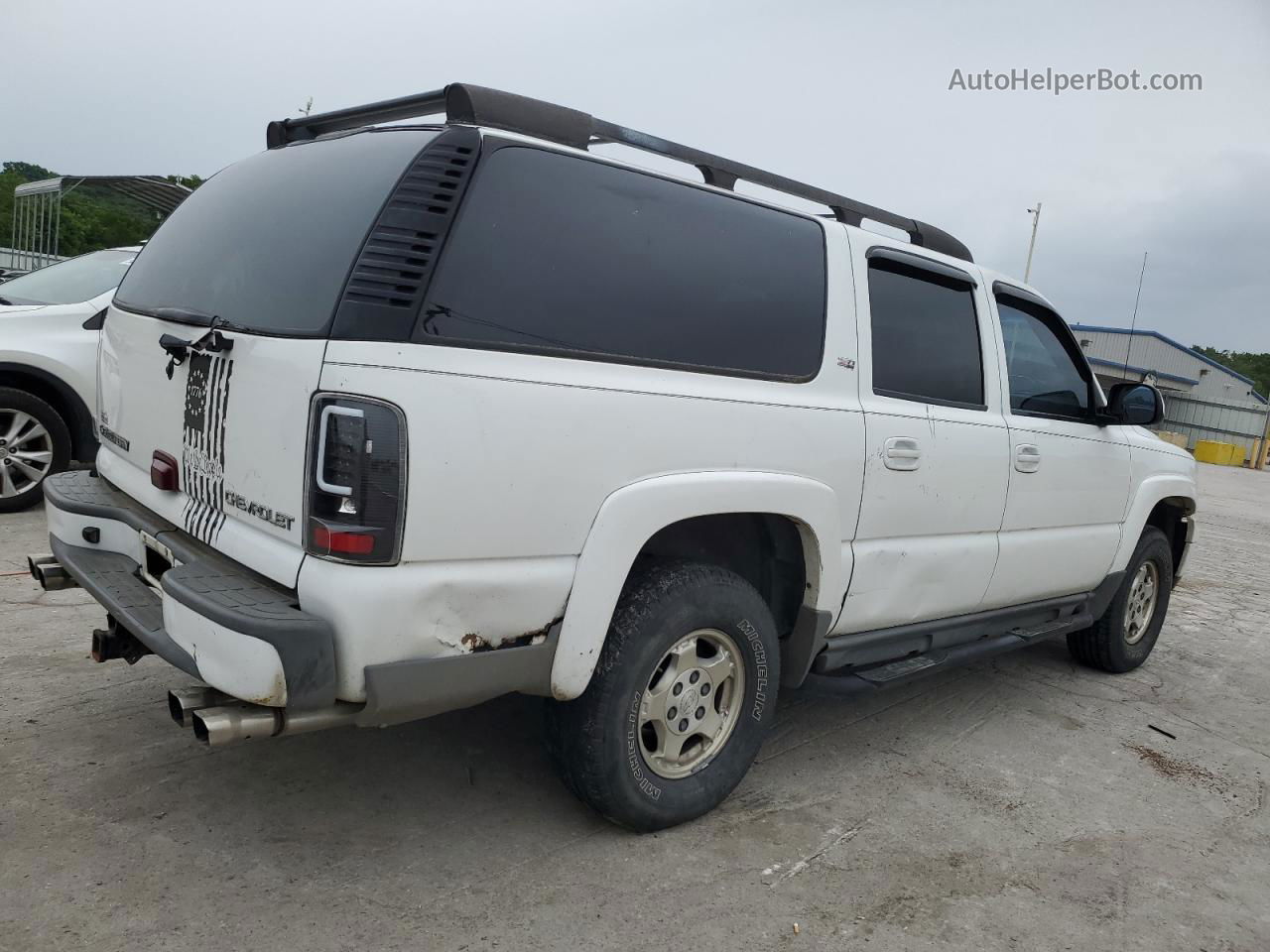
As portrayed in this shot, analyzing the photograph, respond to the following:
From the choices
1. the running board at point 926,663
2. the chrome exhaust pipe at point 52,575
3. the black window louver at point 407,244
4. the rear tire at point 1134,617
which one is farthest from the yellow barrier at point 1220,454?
the chrome exhaust pipe at point 52,575

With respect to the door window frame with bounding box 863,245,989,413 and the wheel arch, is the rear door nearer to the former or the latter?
the door window frame with bounding box 863,245,989,413

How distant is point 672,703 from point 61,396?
4888mm

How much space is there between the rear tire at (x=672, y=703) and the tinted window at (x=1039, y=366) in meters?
1.80

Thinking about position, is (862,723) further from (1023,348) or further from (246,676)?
(246,676)

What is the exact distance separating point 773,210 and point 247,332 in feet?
5.58

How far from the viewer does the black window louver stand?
88.8 inches

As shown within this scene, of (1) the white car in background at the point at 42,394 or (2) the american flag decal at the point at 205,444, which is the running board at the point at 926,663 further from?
(1) the white car in background at the point at 42,394

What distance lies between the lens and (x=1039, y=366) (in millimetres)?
4352

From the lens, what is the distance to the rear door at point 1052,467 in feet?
13.3

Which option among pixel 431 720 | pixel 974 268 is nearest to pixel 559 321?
pixel 431 720

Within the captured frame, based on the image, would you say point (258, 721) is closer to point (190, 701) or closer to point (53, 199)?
point (190, 701)

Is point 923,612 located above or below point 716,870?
above

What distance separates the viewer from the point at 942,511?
362 centimetres

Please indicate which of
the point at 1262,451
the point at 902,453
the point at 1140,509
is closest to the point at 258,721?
the point at 902,453
